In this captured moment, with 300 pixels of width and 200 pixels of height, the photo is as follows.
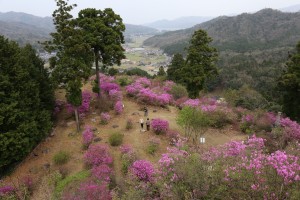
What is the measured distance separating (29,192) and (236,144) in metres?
11.9

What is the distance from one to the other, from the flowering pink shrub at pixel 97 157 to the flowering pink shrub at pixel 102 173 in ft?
2.31

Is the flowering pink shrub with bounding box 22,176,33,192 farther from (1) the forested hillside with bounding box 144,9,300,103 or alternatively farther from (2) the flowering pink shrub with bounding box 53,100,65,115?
(1) the forested hillside with bounding box 144,9,300,103

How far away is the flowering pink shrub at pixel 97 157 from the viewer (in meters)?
16.4

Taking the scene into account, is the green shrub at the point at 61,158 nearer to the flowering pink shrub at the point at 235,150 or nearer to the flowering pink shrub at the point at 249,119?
the flowering pink shrub at the point at 235,150

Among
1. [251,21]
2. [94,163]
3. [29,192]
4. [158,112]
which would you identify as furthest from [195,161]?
[251,21]

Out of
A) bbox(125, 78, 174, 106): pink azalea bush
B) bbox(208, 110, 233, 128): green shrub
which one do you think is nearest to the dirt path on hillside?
bbox(208, 110, 233, 128): green shrub

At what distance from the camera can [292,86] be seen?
21.5m

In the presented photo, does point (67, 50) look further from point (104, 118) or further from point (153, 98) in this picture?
point (153, 98)

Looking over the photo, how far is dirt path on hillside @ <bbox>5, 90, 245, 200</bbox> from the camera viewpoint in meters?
17.1

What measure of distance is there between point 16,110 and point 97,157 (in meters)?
5.77

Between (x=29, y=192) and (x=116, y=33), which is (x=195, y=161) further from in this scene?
(x=116, y=33)

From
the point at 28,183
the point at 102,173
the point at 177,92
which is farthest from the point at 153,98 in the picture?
the point at 28,183

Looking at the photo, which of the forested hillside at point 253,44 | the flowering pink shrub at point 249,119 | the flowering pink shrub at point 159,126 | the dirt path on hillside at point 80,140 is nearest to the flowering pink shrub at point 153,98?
the dirt path on hillside at point 80,140

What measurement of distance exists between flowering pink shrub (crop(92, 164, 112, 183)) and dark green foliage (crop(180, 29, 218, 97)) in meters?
13.8
